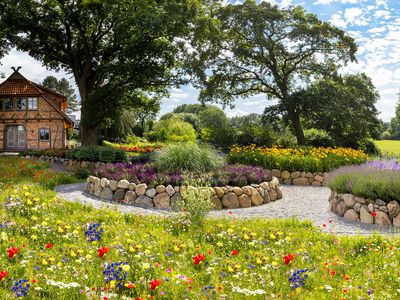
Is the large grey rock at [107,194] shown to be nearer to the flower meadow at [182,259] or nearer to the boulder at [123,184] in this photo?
the boulder at [123,184]

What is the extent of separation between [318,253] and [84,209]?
4466 mm

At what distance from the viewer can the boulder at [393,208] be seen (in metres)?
7.44

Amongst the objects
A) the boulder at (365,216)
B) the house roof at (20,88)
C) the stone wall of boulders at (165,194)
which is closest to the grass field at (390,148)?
the stone wall of boulders at (165,194)

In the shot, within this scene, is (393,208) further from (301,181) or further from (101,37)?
(101,37)

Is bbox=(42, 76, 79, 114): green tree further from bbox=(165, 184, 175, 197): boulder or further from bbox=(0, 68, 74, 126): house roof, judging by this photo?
bbox=(165, 184, 175, 197): boulder

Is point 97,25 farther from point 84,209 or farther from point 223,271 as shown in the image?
point 223,271

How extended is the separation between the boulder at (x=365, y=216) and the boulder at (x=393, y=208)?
360 millimetres

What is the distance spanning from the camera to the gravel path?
7.16m

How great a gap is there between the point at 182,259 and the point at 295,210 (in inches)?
185

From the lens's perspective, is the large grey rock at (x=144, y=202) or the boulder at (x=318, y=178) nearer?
the large grey rock at (x=144, y=202)

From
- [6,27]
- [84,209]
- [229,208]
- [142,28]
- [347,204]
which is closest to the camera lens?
[84,209]

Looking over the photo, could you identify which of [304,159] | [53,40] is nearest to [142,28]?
[53,40]

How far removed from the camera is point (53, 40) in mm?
23547

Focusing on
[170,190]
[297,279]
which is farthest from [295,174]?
[297,279]
